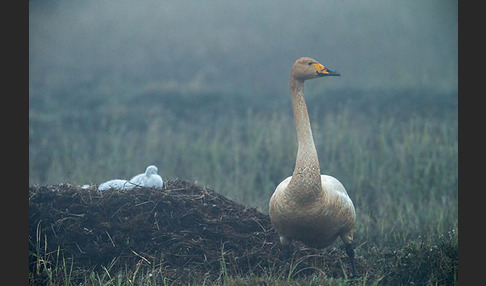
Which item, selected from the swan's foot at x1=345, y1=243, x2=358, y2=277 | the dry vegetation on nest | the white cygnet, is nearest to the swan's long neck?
the dry vegetation on nest

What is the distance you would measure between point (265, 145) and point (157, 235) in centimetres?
517

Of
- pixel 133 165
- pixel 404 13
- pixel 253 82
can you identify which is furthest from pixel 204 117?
pixel 404 13

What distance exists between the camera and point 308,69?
657 cm

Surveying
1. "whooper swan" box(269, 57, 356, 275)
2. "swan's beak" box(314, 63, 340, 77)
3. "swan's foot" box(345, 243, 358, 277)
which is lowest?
"swan's foot" box(345, 243, 358, 277)

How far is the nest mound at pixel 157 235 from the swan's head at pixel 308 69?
1.71 m

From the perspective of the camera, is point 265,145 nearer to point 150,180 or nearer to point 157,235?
point 150,180

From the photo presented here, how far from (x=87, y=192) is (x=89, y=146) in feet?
15.9

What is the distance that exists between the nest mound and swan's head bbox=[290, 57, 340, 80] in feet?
5.61

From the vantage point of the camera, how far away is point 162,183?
7.87m

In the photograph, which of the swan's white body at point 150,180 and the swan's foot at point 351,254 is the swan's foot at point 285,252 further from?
the swan's white body at point 150,180

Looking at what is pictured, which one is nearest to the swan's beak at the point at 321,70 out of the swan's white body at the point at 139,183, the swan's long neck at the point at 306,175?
the swan's long neck at the point at 306,175

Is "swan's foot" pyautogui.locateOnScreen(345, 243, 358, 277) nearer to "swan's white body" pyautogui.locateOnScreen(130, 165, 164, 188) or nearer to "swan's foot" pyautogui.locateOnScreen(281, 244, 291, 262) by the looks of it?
"swan's foot" pyautogui.locateOnScreen(281, 244, 291, 262)

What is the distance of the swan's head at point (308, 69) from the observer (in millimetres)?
6535

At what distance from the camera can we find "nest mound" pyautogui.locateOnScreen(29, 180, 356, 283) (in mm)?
6488
